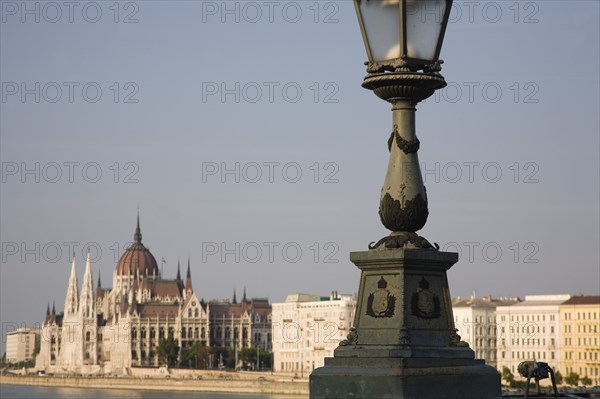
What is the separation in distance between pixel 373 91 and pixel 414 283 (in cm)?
103

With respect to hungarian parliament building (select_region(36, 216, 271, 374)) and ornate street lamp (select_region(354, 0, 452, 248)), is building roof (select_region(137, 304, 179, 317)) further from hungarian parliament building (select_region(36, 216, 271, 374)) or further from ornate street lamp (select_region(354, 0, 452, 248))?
ornate street lamp (select_region(354, 0, 452, 248))

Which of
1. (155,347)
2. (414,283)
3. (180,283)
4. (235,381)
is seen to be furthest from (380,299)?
(180,283)

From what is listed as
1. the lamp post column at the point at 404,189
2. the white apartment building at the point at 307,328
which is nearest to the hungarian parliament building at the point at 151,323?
the white apartment building at the point at 307,328

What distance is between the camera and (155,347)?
179m

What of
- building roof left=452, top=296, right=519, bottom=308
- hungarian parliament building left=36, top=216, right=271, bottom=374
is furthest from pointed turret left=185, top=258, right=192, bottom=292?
building roof left=452, top=296, right=519, bottom=308

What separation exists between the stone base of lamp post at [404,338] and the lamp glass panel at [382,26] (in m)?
1.02

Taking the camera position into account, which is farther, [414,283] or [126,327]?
[126,327]

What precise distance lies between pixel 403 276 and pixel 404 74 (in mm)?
1032

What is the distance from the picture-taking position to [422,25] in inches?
293

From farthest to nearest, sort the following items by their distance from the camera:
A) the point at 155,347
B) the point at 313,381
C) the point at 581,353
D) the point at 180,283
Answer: the point at 180,283 < the point at 155,347 < the point at 581,353 < the point at 313,381

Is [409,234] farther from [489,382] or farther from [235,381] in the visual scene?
[235,381]

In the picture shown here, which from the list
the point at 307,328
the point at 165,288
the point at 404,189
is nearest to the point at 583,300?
the point at 307,328

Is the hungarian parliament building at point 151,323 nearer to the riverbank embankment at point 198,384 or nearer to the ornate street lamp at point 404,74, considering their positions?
the riverbank embankment at point 198,384

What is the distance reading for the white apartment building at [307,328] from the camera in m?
139
